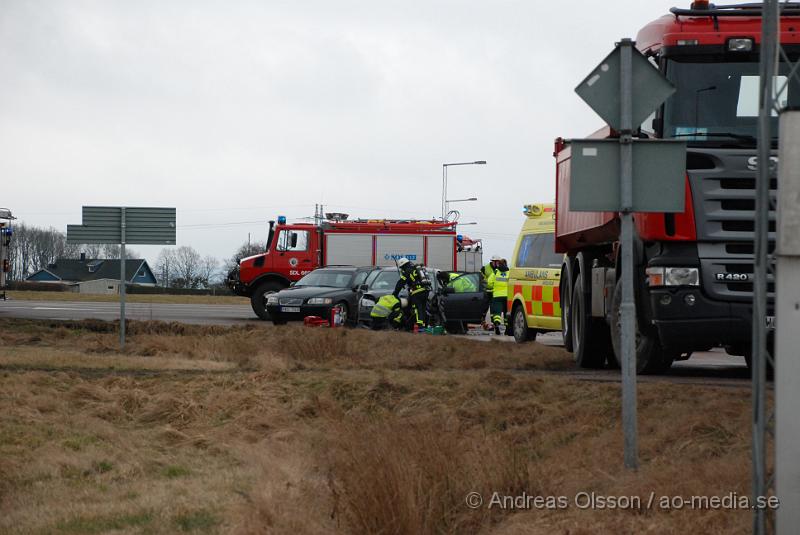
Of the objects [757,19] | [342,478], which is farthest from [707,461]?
[757,19]

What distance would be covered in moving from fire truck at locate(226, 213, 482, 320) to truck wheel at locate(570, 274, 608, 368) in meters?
16.1

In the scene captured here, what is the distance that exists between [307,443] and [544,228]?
10928mm

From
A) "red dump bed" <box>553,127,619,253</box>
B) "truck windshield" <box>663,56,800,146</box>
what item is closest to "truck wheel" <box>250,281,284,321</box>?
"red dump bed" <box>553,127,619,253</box>

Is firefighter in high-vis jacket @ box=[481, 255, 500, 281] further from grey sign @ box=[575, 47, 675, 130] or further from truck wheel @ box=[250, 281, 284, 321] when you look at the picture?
grey sign @ box=[575, 47, 675, 130]

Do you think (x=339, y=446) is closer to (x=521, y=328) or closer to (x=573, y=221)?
(x=573, y=221)

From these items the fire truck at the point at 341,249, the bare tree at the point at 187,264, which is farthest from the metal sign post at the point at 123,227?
the bare tree at the point at 187,264

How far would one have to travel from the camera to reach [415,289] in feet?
70.4

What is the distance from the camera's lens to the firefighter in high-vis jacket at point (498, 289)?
23703mm

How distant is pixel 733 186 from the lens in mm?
9969

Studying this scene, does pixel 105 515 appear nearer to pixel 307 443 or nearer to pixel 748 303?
pixel 307 443

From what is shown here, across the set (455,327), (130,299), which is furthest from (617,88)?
(130,299)

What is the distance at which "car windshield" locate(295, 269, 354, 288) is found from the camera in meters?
24.5

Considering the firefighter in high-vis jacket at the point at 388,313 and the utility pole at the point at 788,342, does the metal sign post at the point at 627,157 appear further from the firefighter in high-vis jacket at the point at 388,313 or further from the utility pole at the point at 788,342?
the firefighter in high-vis jacket at the point at 388,313

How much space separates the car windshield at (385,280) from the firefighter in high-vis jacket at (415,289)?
Result: 10.2 feet
